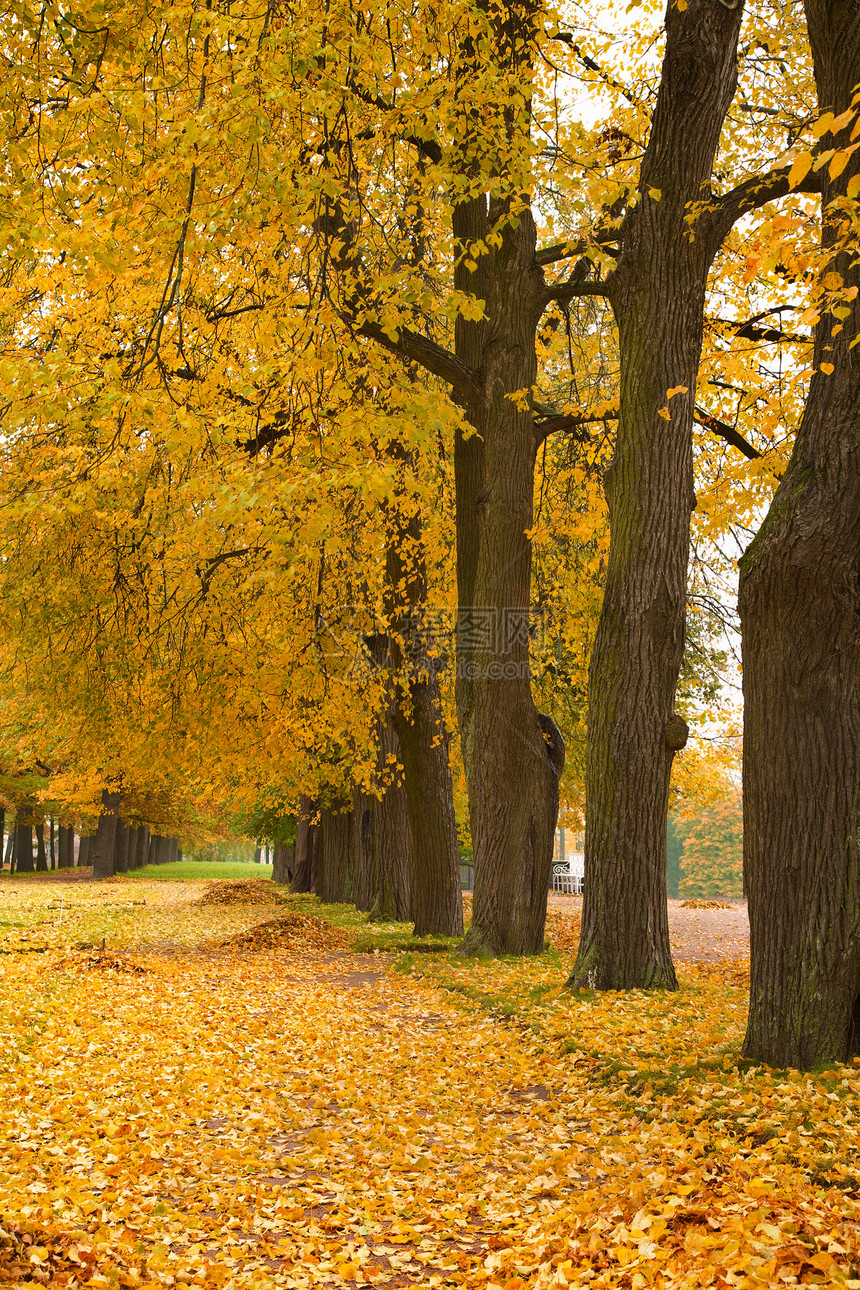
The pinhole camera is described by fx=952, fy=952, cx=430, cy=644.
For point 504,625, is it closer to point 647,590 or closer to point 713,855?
point 647,590

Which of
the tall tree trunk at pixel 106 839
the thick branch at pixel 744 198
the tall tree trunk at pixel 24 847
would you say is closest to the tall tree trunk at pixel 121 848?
the tall tree trunk at pixel 24 847

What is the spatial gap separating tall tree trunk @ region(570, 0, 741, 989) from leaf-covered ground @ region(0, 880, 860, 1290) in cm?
69

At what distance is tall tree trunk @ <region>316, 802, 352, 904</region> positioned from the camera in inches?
938

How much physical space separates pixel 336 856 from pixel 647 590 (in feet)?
58.6

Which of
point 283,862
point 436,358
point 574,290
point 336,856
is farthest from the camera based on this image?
point 283,862

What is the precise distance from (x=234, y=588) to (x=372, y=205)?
461 centimetres

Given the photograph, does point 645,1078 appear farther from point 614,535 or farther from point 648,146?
point 648,146

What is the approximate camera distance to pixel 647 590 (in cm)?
767

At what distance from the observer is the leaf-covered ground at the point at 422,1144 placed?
10.9 ft

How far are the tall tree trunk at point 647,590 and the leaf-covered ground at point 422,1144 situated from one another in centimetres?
69

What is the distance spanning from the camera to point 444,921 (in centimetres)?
1314

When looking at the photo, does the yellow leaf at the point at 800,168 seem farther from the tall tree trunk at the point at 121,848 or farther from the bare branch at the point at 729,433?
the tall tree trunk at the point at 121,848

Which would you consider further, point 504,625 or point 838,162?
point 504,625

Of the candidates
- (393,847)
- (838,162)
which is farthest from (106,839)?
(838,162)
